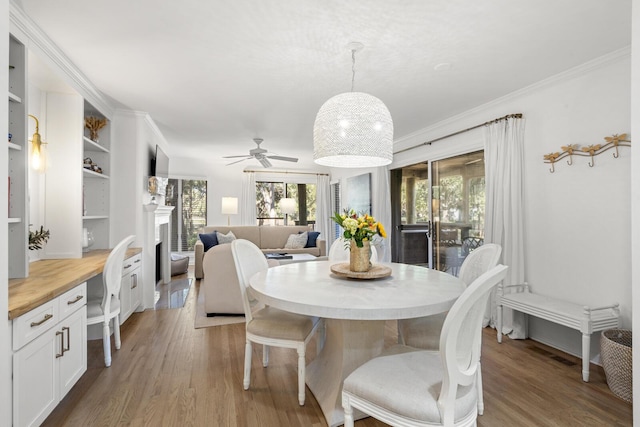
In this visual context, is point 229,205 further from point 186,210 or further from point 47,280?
point 47,280

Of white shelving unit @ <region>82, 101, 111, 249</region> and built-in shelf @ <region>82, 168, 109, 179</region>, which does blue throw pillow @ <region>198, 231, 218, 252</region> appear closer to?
white shelving unit @ <region>82, 101, 111, 249</region>

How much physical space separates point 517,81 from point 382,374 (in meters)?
2.94

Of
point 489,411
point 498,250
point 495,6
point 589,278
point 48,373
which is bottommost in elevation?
point 489,411

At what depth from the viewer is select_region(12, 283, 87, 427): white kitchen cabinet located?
1.54 m

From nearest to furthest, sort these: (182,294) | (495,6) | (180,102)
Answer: (495,6) < (180,102) < (182,294)

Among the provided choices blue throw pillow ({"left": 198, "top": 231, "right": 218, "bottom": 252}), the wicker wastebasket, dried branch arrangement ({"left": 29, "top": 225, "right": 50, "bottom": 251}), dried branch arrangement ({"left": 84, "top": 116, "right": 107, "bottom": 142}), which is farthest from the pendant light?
blue throw pillow ({"left": 198, "top": 231, "right": 218, "bottom": 252})

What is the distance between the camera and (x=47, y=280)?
6.88ft

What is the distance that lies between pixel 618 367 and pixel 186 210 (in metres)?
7.60

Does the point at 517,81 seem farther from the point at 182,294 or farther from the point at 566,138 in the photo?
the point at 182,294

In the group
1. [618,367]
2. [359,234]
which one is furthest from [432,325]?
[618,367]

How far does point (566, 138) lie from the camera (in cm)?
294

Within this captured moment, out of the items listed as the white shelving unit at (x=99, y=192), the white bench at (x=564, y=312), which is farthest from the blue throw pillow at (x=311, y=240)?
the white bench at (x=564, y=312)

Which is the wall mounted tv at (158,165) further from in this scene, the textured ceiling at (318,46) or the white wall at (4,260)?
the white wall at (4,260)

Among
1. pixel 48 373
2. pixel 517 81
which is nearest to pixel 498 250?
pixel 517 81
